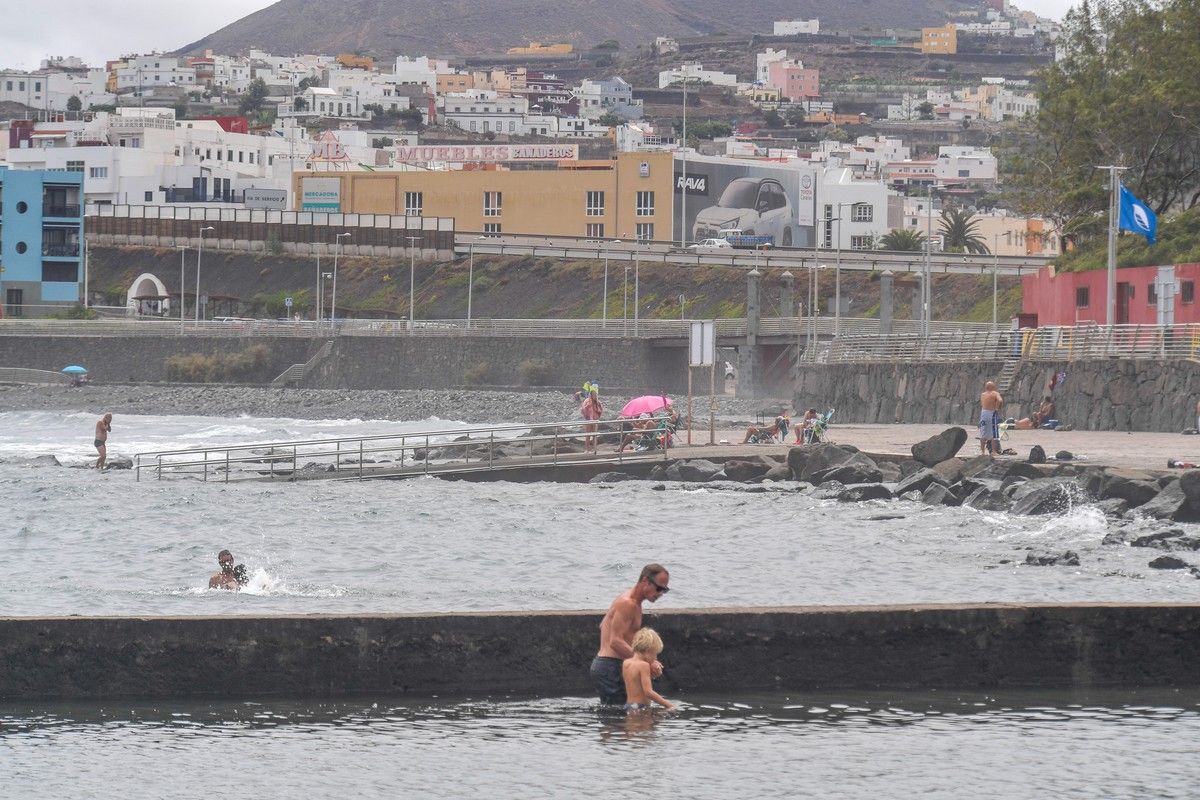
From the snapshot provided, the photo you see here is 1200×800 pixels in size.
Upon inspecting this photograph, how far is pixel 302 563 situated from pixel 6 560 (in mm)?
4062

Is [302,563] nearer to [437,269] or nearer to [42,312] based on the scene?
[42,312]

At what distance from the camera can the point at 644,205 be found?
118312 millimetres

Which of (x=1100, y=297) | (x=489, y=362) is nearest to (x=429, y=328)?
(x=489, y=362)

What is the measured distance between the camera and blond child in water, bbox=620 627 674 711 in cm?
1280

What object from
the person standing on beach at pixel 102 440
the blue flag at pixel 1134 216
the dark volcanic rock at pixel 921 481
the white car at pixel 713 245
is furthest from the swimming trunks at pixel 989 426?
the white car at pixel 713 245

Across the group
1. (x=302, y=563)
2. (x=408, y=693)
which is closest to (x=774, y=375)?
(x=302, y=563)

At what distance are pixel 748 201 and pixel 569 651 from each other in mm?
110176

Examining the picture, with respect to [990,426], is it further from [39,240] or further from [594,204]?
[594,204]

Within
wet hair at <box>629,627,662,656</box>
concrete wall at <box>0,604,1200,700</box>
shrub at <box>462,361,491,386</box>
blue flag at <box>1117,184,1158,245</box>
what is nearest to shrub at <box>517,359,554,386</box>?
shrub at <box>462,361,491,386</box>

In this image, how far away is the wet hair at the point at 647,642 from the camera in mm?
12766

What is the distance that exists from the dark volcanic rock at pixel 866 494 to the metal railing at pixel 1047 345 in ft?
26.5

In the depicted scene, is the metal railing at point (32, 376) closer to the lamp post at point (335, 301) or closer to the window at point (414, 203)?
the lamp post at point (335, 301)

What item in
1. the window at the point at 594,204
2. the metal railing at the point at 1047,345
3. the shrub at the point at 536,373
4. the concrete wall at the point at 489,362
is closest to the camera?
the metal railing at the point at 1047,345

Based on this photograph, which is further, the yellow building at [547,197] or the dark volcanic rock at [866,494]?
A: the yellow building at [547,197]
